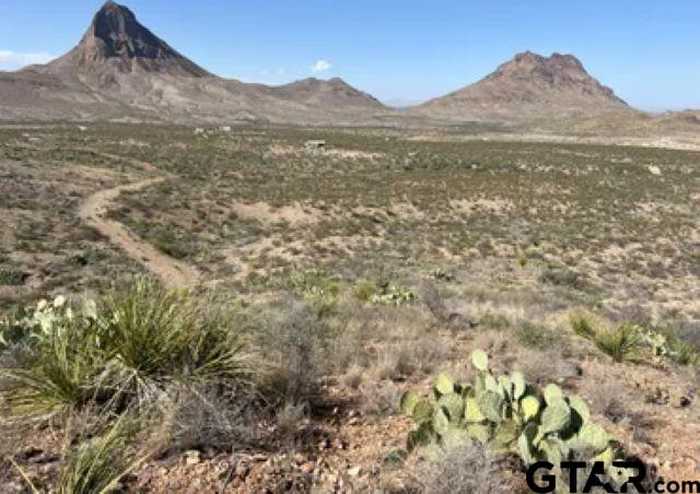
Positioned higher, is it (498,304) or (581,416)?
(581,416)

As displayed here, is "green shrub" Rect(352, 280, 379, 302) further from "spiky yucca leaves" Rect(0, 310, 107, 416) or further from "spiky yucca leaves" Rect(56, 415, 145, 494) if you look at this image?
"spiky yucca leaves" Rect(56, 415, 145, 494)

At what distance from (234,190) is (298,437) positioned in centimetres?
2943

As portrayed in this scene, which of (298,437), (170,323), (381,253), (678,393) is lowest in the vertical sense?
(381,253)

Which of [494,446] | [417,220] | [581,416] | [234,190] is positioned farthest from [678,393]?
[234,190]

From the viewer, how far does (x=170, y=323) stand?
420 cm

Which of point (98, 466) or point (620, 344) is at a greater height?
point (98, 466)

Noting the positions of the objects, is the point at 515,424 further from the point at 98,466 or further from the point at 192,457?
the point at 98,466

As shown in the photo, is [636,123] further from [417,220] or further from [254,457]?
[254,457]

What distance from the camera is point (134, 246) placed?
2038 cm

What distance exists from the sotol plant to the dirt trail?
10987 millimetres

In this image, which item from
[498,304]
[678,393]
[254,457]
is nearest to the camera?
[254,457]
